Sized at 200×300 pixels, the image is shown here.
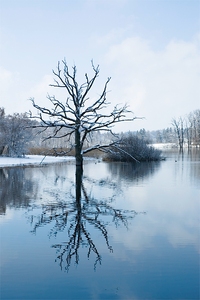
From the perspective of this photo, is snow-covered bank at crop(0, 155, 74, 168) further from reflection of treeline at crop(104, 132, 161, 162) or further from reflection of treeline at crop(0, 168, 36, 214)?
reflection of treeline at crop(0, 168, 36, 214)

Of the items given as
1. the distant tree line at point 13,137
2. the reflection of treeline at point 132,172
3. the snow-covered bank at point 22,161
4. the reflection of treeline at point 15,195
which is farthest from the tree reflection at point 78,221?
the distant tree line at point 13,137

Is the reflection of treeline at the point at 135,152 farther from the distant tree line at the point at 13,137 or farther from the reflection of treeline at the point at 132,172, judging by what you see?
the distant tree line at the point at 13,137

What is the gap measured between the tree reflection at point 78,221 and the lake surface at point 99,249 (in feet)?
0.05

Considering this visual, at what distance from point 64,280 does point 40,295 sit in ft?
1.36

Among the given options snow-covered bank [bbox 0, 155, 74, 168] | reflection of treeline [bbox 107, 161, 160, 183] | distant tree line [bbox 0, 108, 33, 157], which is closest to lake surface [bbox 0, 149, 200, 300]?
reflection of treeline [bbox 107, 161, 160, 183]

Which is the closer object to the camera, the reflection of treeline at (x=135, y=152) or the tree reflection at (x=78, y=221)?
the tree reflection at (x=78, y=221)

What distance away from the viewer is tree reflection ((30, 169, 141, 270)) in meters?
4.70

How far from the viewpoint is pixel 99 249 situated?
4809mm

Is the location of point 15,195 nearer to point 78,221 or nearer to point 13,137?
point 78,221

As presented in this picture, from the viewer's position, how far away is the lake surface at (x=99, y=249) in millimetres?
3566

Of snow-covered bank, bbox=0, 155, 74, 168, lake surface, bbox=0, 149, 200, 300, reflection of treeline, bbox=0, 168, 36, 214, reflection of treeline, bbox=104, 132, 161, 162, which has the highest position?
reflection of treeline, bbox=104, 132, 161, 162

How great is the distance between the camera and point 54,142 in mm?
117188

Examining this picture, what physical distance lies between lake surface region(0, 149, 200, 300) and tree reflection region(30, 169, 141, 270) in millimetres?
15

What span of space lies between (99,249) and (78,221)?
1753mm
